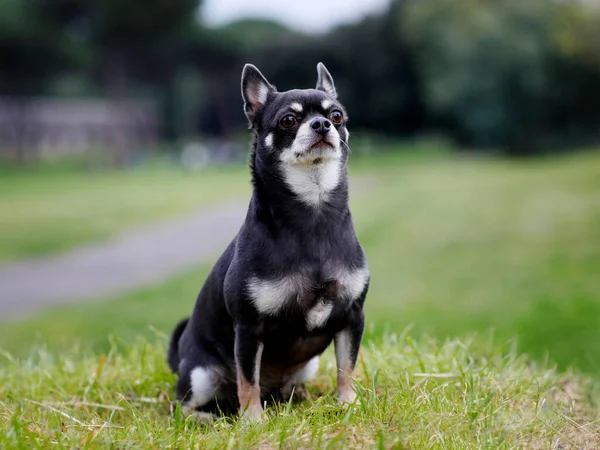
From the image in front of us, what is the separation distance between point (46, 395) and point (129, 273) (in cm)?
678

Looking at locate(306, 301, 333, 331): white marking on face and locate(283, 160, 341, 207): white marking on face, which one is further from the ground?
locate(283, 160, 341, 207): white marking on face

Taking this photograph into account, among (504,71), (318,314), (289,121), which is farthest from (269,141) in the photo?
(504,71)

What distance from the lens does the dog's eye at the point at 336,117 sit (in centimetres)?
347

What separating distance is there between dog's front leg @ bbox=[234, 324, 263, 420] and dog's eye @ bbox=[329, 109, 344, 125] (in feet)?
3.64

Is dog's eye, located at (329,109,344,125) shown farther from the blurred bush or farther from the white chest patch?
the blurred bush

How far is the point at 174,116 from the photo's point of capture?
45375 mm

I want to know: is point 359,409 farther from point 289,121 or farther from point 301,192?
point 289,121

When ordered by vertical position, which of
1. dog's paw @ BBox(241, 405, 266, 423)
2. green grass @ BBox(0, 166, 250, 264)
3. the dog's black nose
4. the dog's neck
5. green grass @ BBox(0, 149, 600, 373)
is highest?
the dog's black nose

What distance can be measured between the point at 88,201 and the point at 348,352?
1752 centimetres

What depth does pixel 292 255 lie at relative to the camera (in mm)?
3326

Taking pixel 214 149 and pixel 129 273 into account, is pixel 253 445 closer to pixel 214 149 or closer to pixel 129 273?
pixel 129 273

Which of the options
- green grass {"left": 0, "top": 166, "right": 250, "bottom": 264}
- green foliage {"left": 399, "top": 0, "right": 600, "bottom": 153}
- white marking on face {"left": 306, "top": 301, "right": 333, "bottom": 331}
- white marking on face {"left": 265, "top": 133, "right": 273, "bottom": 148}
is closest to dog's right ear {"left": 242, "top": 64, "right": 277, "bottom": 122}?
white marking on face {"left": 265, "top": 133, "right": 273, "bottom": 148}

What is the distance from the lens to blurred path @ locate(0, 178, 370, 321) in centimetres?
990

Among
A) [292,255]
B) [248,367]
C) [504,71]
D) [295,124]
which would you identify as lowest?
[248,367]
